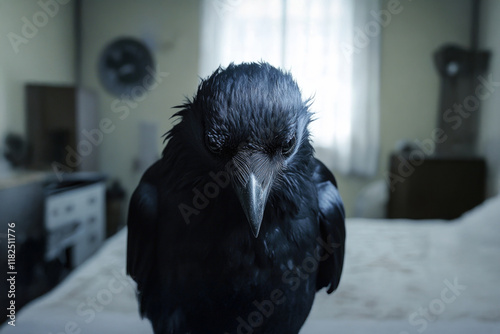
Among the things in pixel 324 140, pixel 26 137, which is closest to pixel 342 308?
pixel 324 140

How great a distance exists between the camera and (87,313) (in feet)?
2.25

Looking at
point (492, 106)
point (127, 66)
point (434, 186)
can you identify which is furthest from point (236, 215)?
point (492, 106)

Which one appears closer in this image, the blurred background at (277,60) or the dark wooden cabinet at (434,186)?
the blurred background at (277,60)

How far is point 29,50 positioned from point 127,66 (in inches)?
7.6

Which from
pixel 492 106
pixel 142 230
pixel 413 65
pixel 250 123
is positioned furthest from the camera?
pixel 492 106

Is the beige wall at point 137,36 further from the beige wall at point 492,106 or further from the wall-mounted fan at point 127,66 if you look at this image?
the beige wall at point 492,106

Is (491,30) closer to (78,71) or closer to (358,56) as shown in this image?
(358,56)

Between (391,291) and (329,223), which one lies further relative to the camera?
(391,291)

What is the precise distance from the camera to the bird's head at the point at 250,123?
1.09 ft

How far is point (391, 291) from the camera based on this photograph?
70 cm

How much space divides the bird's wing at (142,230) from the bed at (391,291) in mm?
175

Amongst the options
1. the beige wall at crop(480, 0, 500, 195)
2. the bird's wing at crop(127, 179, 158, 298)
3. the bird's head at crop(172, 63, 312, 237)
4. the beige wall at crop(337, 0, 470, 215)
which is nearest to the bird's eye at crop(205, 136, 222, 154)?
the bird's head at crop(172, 63, 312, 237)

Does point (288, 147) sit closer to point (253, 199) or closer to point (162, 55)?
point (253, 199)

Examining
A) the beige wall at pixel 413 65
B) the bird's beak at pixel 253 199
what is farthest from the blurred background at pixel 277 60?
the bird's beak at pixel 253 199
